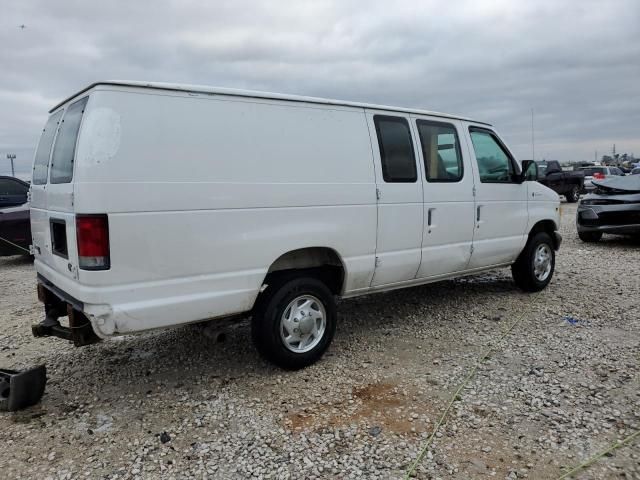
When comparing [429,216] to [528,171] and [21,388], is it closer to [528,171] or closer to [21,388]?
[528,171]

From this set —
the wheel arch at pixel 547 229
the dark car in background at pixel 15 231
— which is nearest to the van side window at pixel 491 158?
the wheel arch at pixel 547 229

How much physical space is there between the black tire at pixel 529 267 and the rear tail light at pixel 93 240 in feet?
16.5

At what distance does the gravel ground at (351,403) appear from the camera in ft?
9.63

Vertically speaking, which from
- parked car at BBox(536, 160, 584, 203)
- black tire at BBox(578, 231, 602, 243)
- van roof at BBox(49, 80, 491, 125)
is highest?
van roof at BBox(49, 80, 491, 125)

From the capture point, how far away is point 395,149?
15.4 feet

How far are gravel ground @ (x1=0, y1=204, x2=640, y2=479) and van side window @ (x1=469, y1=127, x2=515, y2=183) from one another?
5.07 ft

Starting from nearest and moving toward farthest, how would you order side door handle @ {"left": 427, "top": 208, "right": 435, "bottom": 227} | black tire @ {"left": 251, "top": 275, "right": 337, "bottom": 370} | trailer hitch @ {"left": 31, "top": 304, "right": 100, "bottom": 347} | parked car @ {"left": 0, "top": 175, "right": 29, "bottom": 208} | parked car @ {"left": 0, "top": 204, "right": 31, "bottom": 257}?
trailer hitch @ {"left": 31, "top": 304, "right": 100, "bottom": 347} → black tire @ {"left": 251, "top": 275, "right": 337, "bottom": 370} → side door handle @ {"left": 427, "top": 208, "right": 435, "bottom": 227} → parked car @ {"left": 0, "top": 204, "right": 31, "bottom": 257} → parked car @ {"left": 0, "top": 175, "right": 29, "bottom": 208}

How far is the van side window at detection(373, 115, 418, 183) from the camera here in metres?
4.59

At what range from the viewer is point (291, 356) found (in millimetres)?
4035

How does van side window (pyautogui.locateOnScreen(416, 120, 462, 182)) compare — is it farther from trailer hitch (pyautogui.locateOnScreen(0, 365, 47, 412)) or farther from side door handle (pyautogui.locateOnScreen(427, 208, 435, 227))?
trailer hitch (pyautogui.locateOnScreen(0, 365, 47, 412))

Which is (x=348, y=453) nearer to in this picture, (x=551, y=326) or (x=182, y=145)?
(x=182, y=145)

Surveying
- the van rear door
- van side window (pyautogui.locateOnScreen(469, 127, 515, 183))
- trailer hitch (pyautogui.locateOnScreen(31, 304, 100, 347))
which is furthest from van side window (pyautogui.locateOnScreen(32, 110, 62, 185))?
van side window (pyautogui.locateOnScreen(469, 127, 515, 183))

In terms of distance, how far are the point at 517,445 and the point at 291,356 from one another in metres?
1.76

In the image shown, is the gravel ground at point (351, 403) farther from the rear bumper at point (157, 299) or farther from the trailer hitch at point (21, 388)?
the rear bumper at point (157, 299)
